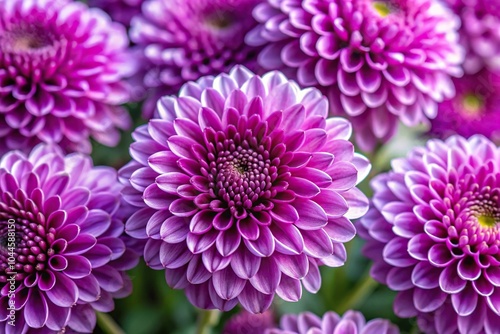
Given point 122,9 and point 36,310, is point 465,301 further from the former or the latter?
point 122,9

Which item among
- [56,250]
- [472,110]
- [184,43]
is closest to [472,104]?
[472,110]

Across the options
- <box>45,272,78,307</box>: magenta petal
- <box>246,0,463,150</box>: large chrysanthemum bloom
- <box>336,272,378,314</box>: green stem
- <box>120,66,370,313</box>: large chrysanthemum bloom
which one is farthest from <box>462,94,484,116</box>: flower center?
<box>45,272,78,307</box>: magenta petal

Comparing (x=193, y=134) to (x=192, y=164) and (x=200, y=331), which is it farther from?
(x=200, y=331)

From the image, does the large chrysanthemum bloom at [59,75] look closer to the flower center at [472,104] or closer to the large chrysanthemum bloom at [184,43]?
the large chrysanthemum bloom at [184,43]

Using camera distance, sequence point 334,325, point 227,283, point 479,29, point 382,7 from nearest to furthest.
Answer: point 227,283
point 334,325
point 382,7
point 479,29

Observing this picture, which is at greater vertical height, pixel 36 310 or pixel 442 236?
pixel 442 236

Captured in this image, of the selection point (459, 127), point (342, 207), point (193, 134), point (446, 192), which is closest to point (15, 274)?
point (193, 134)

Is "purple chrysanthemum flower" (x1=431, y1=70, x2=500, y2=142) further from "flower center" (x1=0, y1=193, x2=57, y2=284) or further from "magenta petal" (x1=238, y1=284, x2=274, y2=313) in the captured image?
"flower center" (x1=0, y1=193, x2=57, y2=284)
